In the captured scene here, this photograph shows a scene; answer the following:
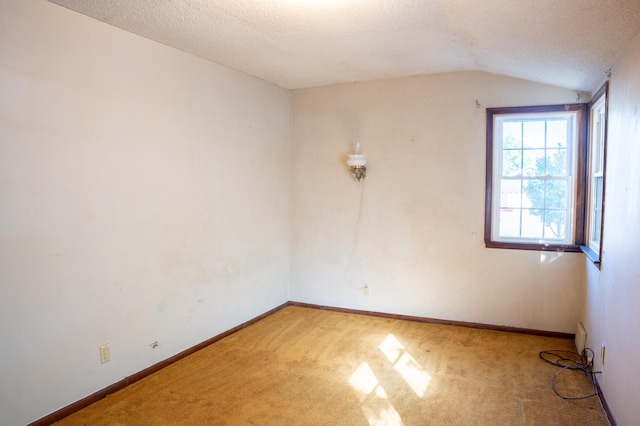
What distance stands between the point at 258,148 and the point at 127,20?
186cm

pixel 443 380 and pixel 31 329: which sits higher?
pixel 31 329

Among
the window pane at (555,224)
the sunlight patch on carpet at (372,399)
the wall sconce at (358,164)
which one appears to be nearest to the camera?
the sunlight patch on carpet at (372,399)

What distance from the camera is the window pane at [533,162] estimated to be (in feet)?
13.1

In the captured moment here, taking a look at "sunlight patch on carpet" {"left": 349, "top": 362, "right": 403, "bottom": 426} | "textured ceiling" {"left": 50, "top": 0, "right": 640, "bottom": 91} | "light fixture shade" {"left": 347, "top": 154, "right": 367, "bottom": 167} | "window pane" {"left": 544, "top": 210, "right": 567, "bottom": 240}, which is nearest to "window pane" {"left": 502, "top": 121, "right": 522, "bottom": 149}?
"textured ceiling" {"left": 50, "top": 0, "right": 640, "bottom": 91}

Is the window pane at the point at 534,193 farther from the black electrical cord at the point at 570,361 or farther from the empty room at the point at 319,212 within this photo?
the black electrical cord at the point at 570,361

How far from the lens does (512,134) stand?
4.09m

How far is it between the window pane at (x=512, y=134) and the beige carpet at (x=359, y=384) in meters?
1.80

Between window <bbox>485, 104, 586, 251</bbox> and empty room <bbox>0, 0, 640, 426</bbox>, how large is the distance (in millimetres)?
19

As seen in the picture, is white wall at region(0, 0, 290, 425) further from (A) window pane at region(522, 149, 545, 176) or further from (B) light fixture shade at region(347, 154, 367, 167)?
(A) window pane at region(522, 149, 545, 176)

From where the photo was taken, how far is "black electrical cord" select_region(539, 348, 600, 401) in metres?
3.08

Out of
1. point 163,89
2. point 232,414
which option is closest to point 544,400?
point 232,414

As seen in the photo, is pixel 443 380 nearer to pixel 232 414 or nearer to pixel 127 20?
pixel 232 414

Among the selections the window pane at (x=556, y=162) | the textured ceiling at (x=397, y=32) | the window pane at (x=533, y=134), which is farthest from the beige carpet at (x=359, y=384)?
the textured ceiling at (x=397, y=32)

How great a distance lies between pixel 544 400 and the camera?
2812 millimetres
